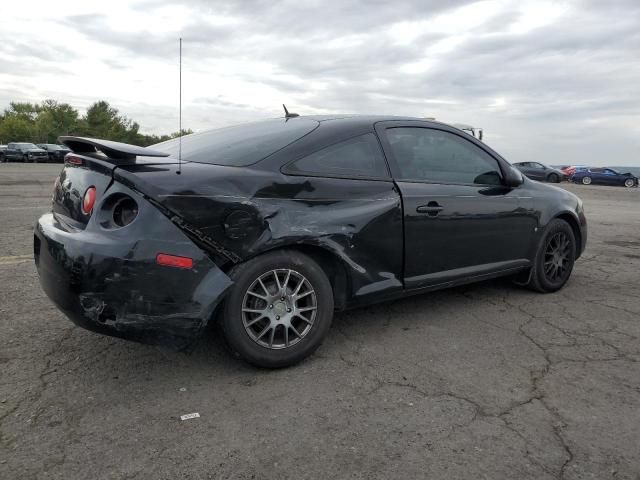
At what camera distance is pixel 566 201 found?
4.82m

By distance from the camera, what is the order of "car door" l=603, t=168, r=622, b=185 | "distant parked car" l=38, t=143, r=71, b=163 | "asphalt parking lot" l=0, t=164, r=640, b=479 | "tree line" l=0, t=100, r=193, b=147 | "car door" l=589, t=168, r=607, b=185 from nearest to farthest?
"asphalt parking lot" l=0, t=164, r=640, b=479 < "car door" l=603, t=168, r=622, b=185 < "car door" l=589, t=168, r=607, b=185 < "distant parked car" l=38, t=143, r=71, b=163 < "tree line" l=0, t=100, r=193, b=147

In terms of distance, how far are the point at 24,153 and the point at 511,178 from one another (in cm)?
4113

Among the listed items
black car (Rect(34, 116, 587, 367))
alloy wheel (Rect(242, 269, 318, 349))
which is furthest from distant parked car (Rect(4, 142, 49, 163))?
alloy wheel (Rect(242, 269, 318, 349))

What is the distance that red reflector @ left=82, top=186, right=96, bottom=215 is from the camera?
2.84 m

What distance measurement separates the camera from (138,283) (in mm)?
2619

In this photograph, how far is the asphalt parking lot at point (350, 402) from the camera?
218 centimetres

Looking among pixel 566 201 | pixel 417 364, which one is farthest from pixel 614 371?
pixel 566 201

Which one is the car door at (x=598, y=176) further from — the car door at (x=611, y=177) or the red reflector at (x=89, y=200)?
the red reflector at (x=89, y=200)

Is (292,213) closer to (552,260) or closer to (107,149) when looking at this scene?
(107,149)

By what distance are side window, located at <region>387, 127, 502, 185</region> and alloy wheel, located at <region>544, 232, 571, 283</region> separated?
0.93 m

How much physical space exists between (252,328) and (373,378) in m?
0.73

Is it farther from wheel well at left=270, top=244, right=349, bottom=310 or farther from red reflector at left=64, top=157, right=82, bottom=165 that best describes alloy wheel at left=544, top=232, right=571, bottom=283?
red reflector at left=64, top=157, right=82, bottom=165

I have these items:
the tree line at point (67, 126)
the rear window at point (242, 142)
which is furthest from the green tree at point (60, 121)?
the rear window at point (242, 142)

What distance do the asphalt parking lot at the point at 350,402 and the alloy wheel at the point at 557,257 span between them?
2.08 ft
